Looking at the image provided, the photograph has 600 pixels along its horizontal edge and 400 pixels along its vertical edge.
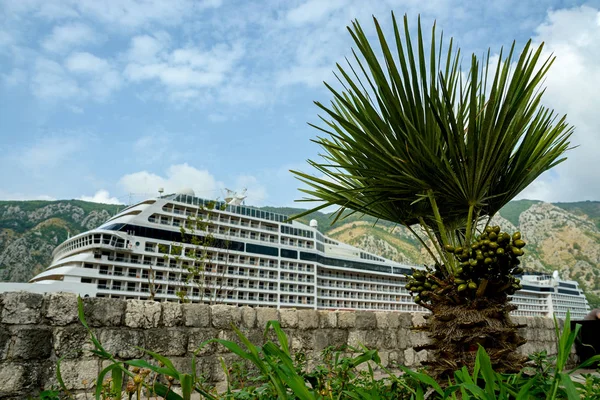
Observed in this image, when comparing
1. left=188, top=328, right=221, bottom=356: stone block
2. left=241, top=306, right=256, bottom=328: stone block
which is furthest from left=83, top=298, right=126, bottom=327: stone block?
left=241, top=306, right=256, bottom=328: stone block

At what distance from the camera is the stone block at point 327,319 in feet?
15.9

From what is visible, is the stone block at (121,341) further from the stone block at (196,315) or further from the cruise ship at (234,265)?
the cruise ship at (234,265)

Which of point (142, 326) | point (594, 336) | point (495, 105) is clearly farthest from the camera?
point (594, 336)

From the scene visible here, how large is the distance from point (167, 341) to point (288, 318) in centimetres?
136

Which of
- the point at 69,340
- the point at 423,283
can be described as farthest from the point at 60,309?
the point at 423,283

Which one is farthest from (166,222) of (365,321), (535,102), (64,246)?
(535,102)

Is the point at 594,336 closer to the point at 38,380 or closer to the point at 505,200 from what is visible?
the point at 505,200

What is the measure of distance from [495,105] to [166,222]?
1869 inches

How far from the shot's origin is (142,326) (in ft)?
12.1

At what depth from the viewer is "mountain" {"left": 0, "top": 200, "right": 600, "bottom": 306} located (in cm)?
8794

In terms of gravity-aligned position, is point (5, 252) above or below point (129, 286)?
above

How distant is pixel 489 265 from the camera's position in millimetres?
2314

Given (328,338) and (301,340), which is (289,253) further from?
(301,340)

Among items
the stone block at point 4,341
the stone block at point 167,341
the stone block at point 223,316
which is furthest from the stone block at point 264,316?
the stone block at point 4,341
